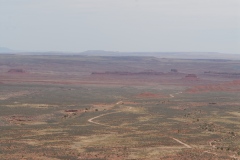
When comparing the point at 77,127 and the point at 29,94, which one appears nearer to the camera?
the point at 77,127

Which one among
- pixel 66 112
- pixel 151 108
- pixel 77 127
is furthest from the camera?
pixel 151 108

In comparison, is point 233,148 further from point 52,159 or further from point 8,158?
point 8,158

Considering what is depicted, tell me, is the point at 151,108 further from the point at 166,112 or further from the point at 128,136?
the point at 128,136

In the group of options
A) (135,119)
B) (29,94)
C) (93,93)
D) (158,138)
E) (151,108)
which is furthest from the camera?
(93,93)

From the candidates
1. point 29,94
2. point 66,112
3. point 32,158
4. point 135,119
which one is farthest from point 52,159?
point 29,94

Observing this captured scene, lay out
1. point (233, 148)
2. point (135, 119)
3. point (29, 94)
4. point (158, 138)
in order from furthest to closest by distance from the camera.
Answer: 1. point (29, 94)
2. point (135, 119)
3. point (158, 138)
4. point (233, 148)

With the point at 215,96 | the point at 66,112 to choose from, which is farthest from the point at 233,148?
the point at 215,96

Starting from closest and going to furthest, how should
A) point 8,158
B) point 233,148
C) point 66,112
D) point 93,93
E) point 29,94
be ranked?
1. point 8,158
2. point 233,148
3. point 66,112
4. point 29,94
5. point 93,93

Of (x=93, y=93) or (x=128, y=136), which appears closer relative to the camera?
(x=128, y=136)
